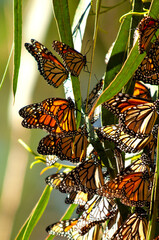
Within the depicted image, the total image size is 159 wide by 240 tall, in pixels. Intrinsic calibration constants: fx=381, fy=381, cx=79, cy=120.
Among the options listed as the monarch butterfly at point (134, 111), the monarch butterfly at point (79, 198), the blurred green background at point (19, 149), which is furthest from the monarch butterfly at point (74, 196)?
the blurred green background at point (19, 149)

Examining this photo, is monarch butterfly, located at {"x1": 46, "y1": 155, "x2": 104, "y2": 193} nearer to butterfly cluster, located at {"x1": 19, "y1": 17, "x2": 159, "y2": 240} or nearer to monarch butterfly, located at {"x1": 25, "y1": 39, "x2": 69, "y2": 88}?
butterfly cluster, located at {"x1": 19, "y1": 17, "x2": 159, "y2": 240}

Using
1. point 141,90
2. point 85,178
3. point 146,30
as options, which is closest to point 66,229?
point 85,178

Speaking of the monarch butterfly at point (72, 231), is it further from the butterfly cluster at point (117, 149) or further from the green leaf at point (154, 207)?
the green leaf at point (154, 207)

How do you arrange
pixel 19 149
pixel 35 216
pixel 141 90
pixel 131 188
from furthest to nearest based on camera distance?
pixel 19 149 → pixel 35 216 → pixel 141 90 → pixel 131 188

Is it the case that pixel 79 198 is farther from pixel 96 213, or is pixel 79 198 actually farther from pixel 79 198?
pixel 96 213

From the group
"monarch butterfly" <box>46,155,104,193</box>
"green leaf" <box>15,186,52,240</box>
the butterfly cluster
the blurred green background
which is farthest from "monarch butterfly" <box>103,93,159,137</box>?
the blurred green background

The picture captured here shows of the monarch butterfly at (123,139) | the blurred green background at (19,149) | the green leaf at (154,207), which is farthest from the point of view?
the blurred green background at (19,149)

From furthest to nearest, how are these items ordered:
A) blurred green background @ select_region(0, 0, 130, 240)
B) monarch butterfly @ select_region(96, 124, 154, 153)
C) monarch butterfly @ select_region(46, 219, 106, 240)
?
1. blurred green background @ select_region(0, 0, 130, 240)
2. monarch butterfly @ select_region(46, 219, 106, 240)
3. monarch butterfly @ select_region(96, 124, 154, 153)
